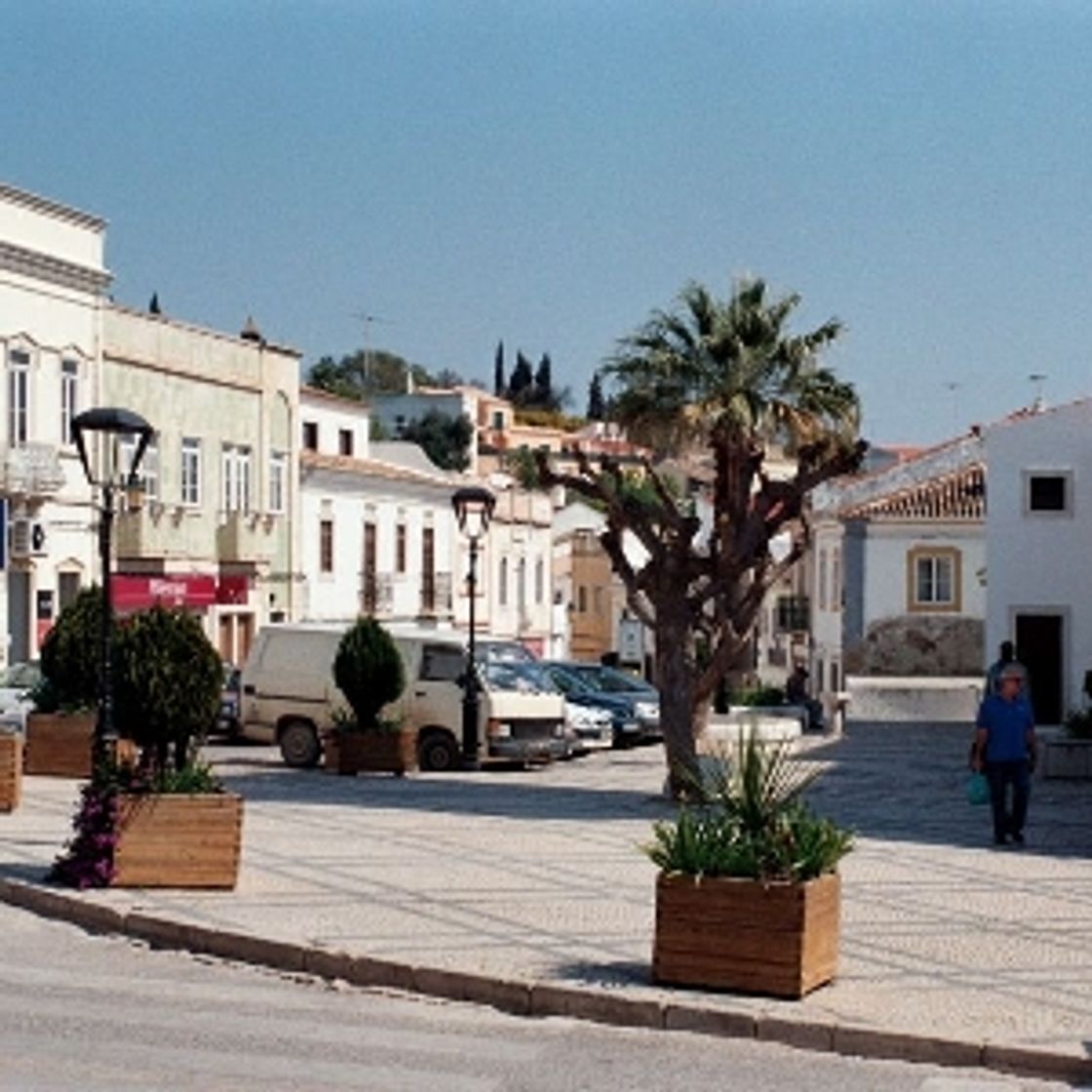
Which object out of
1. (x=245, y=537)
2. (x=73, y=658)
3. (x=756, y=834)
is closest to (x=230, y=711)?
(x=73, y=658)

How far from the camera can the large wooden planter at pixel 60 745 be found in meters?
25.5

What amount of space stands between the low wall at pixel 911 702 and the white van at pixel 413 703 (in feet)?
56.5

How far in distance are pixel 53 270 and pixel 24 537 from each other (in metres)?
4.88

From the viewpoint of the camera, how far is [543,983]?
12.5 meters

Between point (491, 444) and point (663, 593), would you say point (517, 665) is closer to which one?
point (663, 593)

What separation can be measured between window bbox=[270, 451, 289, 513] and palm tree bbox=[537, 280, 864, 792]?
15533 millimetres

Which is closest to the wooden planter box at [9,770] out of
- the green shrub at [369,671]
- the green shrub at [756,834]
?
the green shrub at [369,671]

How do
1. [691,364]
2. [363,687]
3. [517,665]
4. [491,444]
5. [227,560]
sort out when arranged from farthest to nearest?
[491,444] → [227,560] → [691,364] → [517,665] → [363,687]

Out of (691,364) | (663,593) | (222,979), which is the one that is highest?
(691,364)

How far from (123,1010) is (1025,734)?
425 inches

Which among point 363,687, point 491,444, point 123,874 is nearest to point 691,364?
point 363,687

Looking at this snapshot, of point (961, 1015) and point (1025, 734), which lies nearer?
point (961, 1015)

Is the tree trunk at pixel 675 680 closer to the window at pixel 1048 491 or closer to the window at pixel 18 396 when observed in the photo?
the window at pixel 1048 491

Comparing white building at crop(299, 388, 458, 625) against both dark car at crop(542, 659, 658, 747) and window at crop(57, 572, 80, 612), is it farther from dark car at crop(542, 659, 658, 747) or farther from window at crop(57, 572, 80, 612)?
dark car at crop(542, 659, 658, 747)
